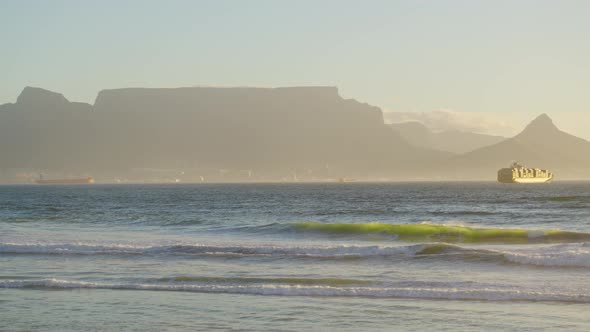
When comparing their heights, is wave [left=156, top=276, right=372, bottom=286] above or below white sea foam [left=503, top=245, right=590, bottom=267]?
below

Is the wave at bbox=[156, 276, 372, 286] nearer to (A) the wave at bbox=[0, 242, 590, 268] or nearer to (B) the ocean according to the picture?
(B) the ocean

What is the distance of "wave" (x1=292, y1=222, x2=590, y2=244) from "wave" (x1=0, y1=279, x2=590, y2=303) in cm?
2078

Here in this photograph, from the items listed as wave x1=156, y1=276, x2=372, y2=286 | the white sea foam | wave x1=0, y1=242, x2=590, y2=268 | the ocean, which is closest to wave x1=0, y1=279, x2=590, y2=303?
the ocean

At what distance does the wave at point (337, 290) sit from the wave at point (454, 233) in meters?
20.8

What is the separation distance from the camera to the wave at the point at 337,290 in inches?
924

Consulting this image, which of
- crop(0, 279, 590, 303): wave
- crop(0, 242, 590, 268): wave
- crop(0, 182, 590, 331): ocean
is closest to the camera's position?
crop(0, 182, 590, 331): ocean

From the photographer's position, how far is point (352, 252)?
1391 inches

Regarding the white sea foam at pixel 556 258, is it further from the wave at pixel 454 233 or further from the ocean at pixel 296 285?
the wave at pixel 454 233

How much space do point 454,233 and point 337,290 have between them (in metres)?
24.7

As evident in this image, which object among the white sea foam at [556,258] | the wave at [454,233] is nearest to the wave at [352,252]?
the white sea foam at [556,258]

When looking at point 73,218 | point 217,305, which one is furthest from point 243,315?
point 73,218

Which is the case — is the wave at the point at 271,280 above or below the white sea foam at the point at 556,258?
below

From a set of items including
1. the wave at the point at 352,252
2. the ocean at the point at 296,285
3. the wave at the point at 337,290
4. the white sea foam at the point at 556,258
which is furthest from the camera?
the wave at the point at 352,252

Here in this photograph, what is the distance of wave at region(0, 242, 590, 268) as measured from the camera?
102 ft
